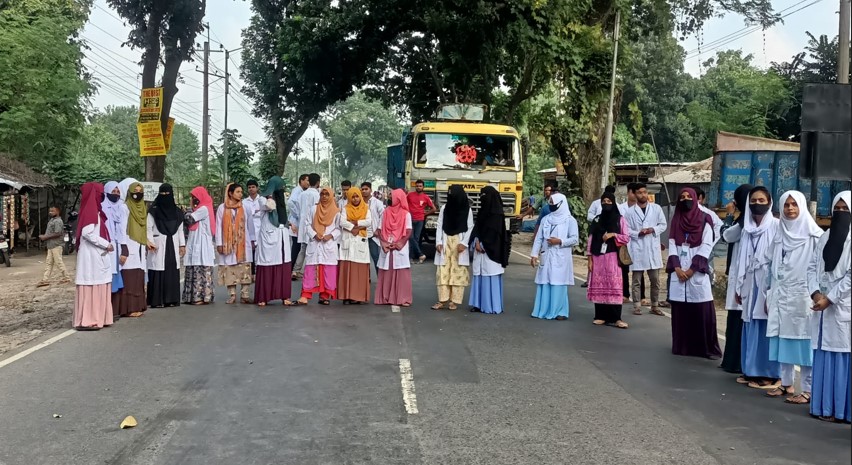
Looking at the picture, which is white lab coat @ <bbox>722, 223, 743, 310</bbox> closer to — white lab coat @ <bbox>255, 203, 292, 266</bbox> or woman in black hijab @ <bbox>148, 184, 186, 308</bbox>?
white lab coat @ <bbox>255, 203, 292, 266</bbox>

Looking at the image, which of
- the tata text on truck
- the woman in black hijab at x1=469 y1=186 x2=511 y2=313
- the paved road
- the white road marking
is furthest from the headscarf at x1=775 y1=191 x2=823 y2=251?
the tata text on truck

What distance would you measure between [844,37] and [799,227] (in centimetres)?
577

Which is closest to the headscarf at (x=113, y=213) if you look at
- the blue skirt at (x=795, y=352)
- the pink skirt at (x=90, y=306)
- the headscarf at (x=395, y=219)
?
the pink skirt at (x=90, y=306)

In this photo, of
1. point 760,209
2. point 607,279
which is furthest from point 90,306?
point 760,209

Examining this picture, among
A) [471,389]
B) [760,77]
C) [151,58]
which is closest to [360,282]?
[471,389]

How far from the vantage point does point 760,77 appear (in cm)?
3778

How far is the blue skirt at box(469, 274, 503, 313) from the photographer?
36.1 ft

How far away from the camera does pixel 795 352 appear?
6.61m

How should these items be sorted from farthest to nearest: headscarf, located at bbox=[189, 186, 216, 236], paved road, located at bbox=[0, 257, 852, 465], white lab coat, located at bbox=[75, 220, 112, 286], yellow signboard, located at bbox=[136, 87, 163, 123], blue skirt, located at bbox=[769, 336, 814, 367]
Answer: yellow signboard, located at bbox=[136, 87, 163, 123] → headscarf, located at bbox=[189, 186, 216, 236] → white lab coat, located at bbox=[75, 220, 112, 286] → blue skirt, located at bbox=[769, 336, 814, 367] → paved road, located at bbox=[0, 257, 852, 465]

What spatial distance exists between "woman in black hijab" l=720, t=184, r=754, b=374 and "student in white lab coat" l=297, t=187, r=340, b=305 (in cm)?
555

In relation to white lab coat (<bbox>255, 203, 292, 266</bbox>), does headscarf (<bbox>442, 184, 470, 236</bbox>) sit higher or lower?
higher

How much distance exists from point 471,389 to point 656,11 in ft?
72.9

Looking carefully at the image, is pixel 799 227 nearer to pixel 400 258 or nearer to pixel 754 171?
pixel 400 258

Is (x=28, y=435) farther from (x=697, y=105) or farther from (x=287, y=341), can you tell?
(x=697, y=105)
